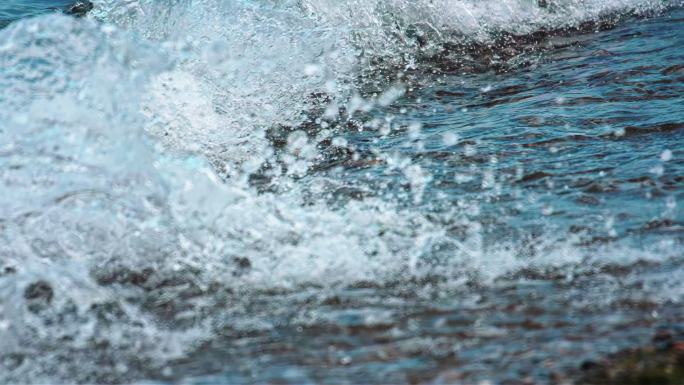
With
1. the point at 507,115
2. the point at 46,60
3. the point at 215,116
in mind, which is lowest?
the point at 507,115

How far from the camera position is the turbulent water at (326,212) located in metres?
3.12

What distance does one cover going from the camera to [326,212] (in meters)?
4.23

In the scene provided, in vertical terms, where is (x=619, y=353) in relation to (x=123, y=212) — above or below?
below

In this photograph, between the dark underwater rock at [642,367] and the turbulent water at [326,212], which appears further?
the turbulent water at [326,212]

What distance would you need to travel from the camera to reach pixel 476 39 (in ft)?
25.6

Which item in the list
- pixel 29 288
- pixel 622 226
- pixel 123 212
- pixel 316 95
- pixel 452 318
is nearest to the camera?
pixel 452 318

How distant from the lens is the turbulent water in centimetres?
312

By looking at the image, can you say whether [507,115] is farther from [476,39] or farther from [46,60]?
[46,60]

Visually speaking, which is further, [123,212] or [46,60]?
[46,60]

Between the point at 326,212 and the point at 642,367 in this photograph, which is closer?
the point at 642,367

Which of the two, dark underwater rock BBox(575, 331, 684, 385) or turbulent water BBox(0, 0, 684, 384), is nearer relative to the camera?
dark underwater rock BBox(575, 331, 684, 385)

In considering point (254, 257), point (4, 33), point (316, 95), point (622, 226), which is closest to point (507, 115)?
point (316, 95)

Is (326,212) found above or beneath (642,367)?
above

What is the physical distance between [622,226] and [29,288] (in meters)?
2.35
